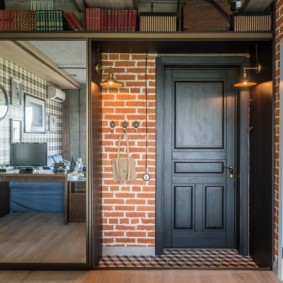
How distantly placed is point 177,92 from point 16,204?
6.77 feet

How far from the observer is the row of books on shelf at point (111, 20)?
299cm

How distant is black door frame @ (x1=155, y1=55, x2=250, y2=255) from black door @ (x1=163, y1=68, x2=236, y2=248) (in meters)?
0.14

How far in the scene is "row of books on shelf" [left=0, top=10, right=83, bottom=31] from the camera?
118 inches

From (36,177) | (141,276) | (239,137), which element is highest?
(239,137)

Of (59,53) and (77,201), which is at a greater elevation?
(59,53)

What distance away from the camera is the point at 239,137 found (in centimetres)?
351

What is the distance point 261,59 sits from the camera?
3197mm

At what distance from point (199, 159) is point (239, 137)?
0.50 metres

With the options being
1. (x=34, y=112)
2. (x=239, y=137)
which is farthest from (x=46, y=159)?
(x=239, y=137)

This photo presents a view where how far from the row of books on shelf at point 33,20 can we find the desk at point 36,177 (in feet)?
4.56

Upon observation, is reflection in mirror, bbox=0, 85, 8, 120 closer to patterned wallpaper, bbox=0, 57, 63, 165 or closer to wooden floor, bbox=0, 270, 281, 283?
patterned wallpaper, bbox=0, 57, 63, 165

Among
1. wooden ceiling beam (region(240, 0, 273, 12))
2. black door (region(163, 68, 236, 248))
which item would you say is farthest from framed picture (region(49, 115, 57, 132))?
wooden ceiling beam (region(240, 0, 273, 12))

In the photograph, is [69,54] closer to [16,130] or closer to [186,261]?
[16,130]

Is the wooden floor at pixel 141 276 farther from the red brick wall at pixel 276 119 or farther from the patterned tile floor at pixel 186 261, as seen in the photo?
the red brick wall at pixel 276 119
